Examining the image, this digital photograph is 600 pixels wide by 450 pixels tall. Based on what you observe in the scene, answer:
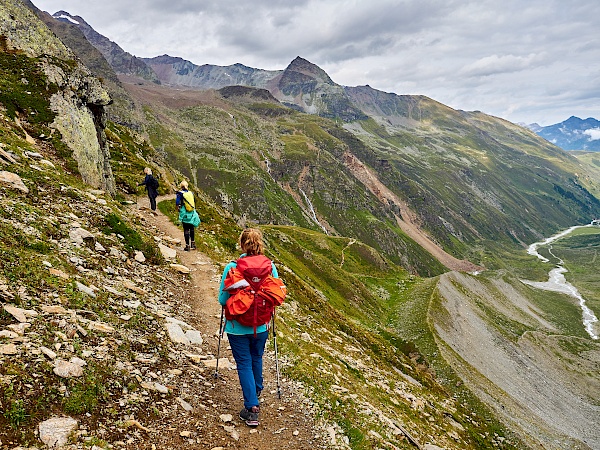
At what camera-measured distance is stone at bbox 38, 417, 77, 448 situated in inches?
257

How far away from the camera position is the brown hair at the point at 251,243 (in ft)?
32.3

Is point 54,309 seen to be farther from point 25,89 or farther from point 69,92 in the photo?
point 69,92

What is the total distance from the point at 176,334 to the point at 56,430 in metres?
6.44

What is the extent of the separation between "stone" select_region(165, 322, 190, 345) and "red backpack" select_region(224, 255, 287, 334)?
463 centimetres

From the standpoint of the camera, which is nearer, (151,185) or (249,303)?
(249,303)

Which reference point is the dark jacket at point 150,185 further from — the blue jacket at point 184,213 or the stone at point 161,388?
the stone at point 161,388

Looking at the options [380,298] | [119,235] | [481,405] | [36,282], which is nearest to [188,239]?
[119,235]

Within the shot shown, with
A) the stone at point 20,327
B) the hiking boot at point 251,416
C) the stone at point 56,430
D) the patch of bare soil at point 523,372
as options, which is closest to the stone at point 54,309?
the stone at point 20,327

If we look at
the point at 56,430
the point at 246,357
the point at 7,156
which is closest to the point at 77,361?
the point at 56,430

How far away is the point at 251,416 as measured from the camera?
32.4 feet

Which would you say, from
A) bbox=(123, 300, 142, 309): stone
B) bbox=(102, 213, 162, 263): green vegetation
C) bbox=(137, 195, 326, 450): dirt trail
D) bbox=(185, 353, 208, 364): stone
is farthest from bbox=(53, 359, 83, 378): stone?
bbox=(102, 213, 162, 263): green vegetation

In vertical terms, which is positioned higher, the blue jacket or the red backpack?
the blue jacket

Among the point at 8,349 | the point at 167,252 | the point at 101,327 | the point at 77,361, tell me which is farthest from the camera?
the point at 167,252

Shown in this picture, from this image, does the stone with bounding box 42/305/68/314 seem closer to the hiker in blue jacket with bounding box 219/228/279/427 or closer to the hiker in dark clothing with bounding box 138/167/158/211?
the hiker in blue jacket with bounding box 219/228/279/427
